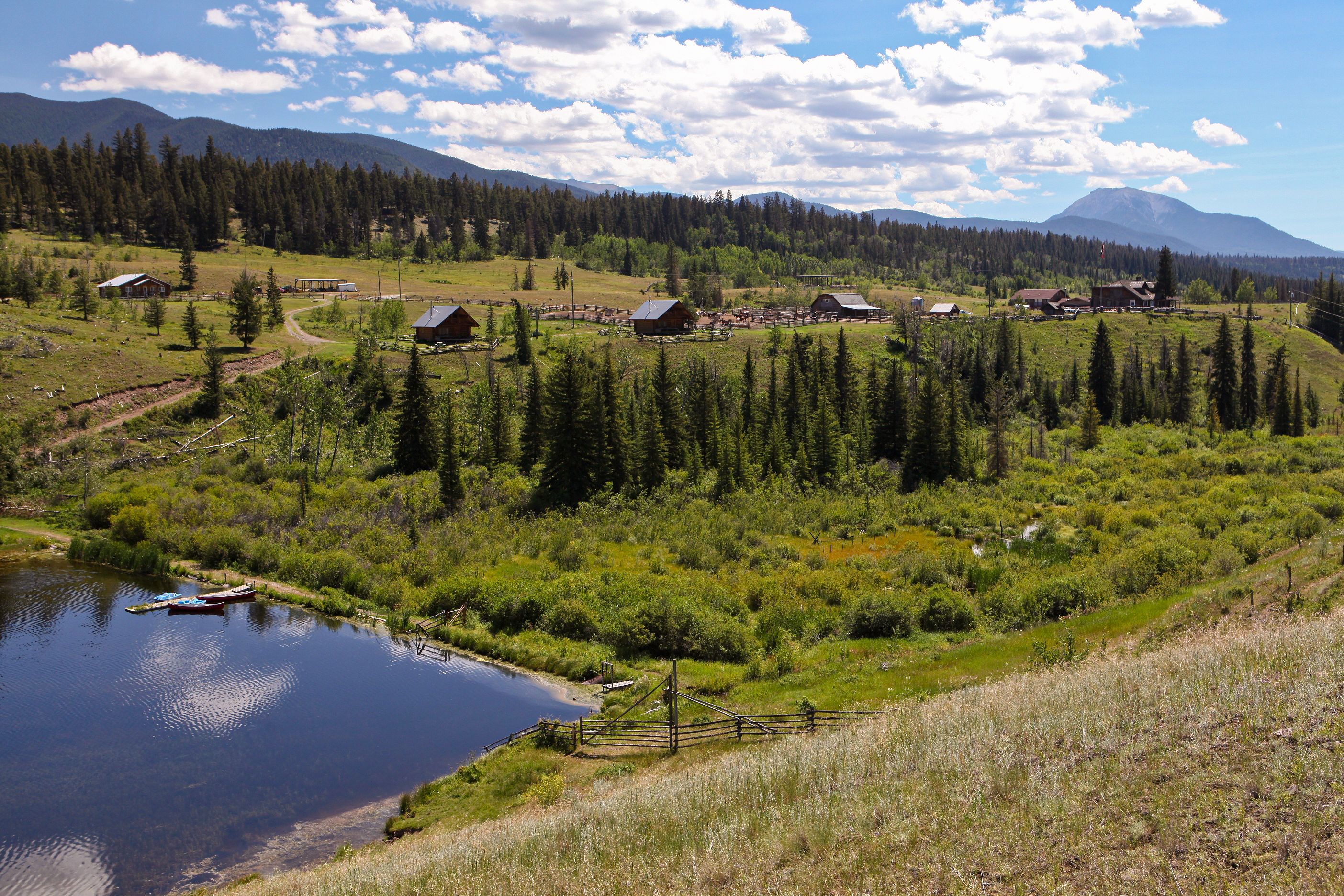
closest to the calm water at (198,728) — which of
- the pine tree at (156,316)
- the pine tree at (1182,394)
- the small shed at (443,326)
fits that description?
the pine tree at (156,316)

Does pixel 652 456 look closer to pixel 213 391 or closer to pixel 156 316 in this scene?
pixel 213 391

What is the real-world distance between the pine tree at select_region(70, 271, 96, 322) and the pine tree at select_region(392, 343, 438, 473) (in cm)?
4080

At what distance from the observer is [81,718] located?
28562 millimetres

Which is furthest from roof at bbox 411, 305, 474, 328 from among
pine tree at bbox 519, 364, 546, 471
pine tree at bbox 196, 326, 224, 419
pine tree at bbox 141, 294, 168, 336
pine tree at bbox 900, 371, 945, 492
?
pine tree at bbox 900, 371, 945, 492

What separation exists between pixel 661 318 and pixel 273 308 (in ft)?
143

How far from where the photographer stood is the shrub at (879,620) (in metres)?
33.8

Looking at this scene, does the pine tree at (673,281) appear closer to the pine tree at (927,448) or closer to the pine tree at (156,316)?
the pine tree at (927,448)

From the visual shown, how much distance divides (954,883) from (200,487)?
Result: 55.2 m

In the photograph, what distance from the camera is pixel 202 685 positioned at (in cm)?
3156

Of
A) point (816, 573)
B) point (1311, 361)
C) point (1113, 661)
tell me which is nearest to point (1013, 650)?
point (1113, 661)

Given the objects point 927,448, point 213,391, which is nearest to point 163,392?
point 213,391

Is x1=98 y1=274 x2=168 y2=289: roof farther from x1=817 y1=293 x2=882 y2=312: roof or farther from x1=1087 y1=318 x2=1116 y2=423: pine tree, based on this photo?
x1=1087 y1=318 x2=1116 y2=423: pine tree

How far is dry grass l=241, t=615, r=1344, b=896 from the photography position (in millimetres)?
10875

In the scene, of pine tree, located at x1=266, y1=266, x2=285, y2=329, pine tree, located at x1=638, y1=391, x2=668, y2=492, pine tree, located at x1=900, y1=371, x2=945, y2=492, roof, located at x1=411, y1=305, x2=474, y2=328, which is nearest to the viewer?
pine tree, located at x1=638, y1=391, x2=668, y2=492
